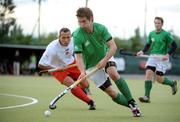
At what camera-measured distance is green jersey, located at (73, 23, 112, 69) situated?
30.1 ft

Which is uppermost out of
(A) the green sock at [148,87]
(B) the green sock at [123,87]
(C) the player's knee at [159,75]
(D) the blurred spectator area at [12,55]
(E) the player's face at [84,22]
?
(E) the player's face at [84,22]

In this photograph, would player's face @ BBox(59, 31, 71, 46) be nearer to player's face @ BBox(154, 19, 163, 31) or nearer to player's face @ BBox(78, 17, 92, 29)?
player's face @ BBox(78, 17, 92, 29)

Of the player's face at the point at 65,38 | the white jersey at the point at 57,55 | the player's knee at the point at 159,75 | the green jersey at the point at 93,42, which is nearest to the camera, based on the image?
the green jersey at the point at 93,42

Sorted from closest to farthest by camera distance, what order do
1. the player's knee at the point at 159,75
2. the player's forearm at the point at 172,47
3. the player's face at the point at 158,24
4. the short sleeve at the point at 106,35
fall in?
Result: the short sleeve at the point at 106,35
the player's face at the point at 158,24
the player's forearm at the point at 172,47
the player's knee at the point at 159,75

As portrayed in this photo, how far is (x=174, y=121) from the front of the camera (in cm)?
865

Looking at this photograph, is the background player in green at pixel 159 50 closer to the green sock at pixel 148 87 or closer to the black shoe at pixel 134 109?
the green sock at pixel 148 87

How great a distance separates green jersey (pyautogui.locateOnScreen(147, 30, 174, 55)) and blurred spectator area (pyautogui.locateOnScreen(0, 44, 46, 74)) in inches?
902

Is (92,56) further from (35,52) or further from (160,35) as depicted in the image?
(35,52)

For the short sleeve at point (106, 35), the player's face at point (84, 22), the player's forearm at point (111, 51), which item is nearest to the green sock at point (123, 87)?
the player's forearm at point (111, 51)

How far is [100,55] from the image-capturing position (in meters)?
9.38

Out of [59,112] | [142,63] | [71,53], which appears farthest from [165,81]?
[142,63]

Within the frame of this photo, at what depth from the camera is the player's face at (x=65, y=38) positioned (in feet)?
36.1

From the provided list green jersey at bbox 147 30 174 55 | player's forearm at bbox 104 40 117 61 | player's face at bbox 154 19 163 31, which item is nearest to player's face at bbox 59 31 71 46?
player's forearm at bbox 104 40 117 61

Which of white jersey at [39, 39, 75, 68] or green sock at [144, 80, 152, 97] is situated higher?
white jersey at [39, 39, 75, 68]
